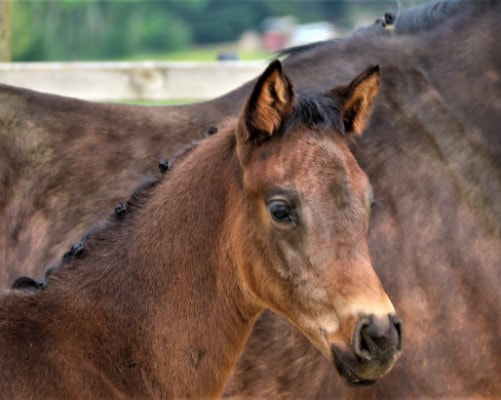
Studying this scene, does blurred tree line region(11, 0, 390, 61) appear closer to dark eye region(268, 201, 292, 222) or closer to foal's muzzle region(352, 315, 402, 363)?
dark eye region(268, 201, 292, 222)

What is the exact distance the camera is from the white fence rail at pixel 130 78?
276 inches

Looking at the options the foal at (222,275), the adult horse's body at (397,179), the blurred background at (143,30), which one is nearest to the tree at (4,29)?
the adult horse's body at (397,179)

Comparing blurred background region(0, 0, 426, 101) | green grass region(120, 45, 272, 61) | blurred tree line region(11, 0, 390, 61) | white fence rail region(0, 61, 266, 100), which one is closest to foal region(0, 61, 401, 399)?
white fence rail region(0, 61, 266, 100)

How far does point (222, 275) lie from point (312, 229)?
423 millimetres

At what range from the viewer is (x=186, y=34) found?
1606 cm

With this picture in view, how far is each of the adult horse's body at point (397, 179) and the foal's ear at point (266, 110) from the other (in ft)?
3.09

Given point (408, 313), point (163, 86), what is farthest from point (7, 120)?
point (163, 86)

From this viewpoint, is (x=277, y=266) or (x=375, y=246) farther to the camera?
(x=375, y=246)

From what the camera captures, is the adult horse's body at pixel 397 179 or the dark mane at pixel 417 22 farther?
the dark mane at pixel 417 22

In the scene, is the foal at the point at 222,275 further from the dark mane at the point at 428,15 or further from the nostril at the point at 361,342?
the dark mane at the point at 428,15

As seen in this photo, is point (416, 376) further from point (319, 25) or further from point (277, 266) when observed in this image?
point (319, 25)

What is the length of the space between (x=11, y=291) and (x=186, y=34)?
13.0m

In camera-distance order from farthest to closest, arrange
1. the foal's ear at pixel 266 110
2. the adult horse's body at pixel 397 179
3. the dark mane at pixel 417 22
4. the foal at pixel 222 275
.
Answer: the dark mane at pixel 417 22
the adult horse's body at pixel 397 179
the foal's ear at pixel 266 110
the foal at pixel 222 275

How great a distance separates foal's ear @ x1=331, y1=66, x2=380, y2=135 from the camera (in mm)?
3441
